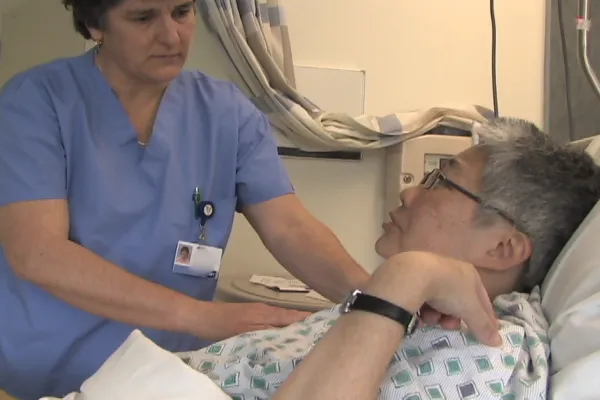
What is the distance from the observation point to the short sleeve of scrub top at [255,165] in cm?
155

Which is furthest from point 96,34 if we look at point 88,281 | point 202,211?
point 88,281

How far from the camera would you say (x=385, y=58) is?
93.0 inches

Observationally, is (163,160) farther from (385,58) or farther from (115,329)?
(385,58)

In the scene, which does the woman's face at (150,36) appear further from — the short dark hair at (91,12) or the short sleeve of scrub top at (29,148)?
the short sleeve of scrub top at (29,148)

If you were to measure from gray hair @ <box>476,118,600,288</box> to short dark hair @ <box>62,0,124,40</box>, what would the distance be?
78 cm

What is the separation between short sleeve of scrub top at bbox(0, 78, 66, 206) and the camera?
130cm

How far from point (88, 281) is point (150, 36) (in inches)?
19.5

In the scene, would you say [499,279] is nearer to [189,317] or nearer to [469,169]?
[469,169]

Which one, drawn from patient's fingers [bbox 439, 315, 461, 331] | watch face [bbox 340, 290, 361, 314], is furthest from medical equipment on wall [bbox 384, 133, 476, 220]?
watch face [bbox 340, 290, 361, 314]

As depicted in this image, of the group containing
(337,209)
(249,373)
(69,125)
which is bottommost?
(337,209)

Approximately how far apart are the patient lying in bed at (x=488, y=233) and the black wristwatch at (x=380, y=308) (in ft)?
0.44

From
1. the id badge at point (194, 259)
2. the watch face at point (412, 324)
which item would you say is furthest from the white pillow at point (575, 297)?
the id badge at point (194, 259)

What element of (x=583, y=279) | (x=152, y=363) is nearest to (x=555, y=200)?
(x=583, y=279)

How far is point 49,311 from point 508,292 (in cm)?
87
